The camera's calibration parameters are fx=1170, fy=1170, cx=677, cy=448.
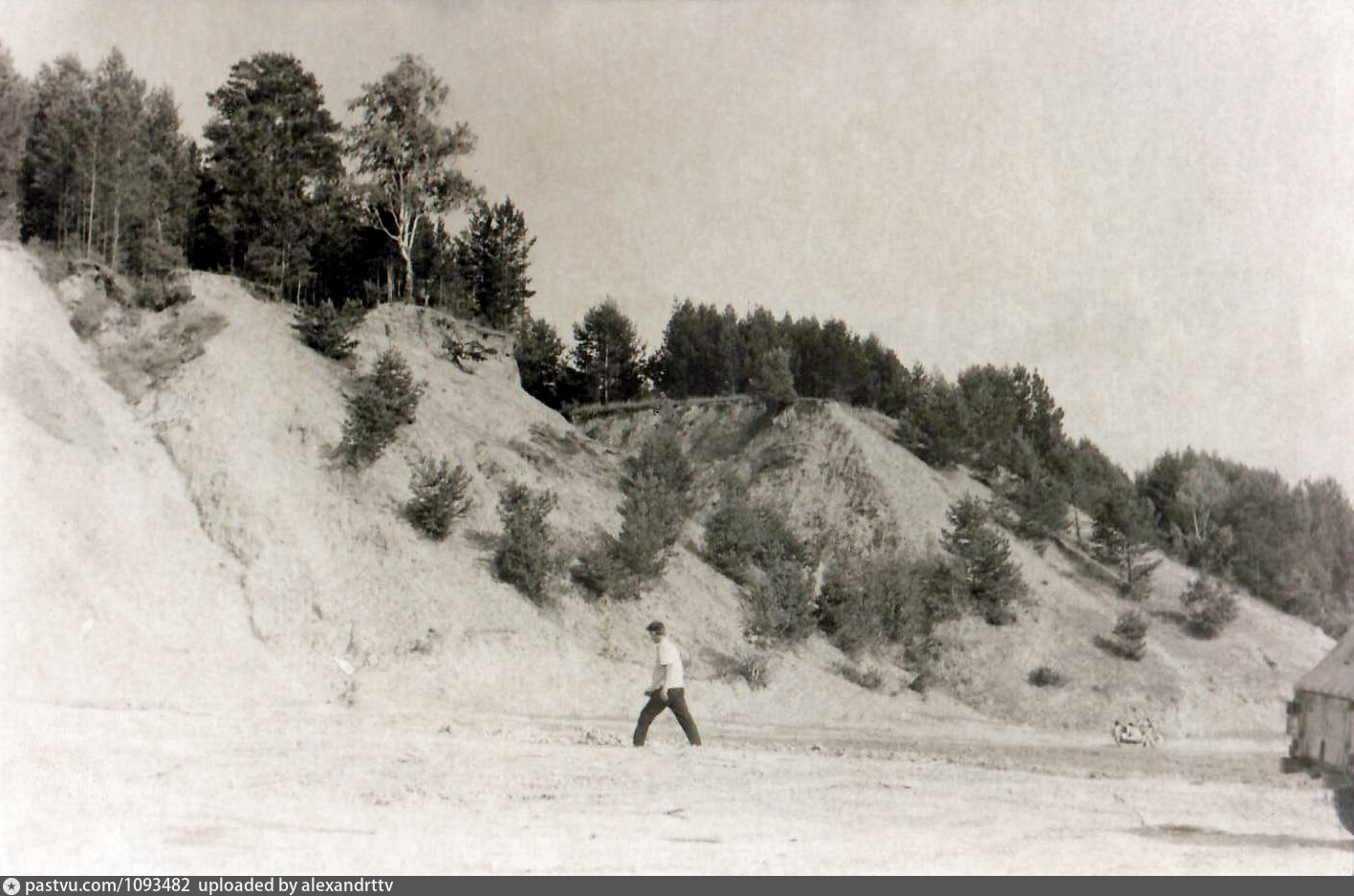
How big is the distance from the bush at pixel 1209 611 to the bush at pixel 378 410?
2249cm

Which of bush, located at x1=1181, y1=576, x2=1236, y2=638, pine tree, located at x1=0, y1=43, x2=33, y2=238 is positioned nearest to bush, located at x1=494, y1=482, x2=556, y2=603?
pine tree, located at x1=0, y1=43, x2=33, y2=238

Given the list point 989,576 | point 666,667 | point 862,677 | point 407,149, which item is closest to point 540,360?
point 407,149

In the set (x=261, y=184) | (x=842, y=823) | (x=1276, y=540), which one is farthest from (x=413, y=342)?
(x=1276, y=540)

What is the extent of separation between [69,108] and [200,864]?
90.4ft

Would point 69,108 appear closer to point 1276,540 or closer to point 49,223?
point 49,223

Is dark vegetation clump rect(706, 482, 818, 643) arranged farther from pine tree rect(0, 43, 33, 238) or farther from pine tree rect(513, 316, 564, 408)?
pine tree rect(0, 43, 33, 238)

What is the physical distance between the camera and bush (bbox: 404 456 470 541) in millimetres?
25109

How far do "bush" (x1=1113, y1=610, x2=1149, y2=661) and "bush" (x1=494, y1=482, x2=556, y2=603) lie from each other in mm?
15904

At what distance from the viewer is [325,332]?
30234mm

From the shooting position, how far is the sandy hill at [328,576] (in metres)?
18.8

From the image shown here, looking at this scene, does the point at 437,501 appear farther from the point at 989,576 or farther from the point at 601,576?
the point at 989,576

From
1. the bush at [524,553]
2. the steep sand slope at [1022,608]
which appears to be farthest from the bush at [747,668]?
the steep sand slope at [1022,608]

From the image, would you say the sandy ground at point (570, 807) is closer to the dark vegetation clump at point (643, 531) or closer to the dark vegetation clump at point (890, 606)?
the dark vegetation clump at point (643, 531)

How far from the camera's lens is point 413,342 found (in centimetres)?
3416
